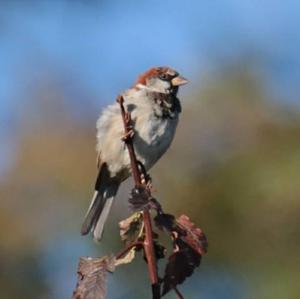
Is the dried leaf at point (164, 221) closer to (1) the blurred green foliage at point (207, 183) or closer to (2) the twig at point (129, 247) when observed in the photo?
(2) the twig at point (129, 247)

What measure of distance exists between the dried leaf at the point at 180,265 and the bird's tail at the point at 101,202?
158 centimetres

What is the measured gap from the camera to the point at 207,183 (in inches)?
259

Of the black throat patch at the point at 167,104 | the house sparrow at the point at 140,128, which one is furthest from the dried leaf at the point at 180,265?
the black throat patch at the point at 167,104

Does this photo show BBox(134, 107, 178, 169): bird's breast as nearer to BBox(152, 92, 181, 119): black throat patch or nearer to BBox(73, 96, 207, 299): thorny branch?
BBox(152, 92, 181, 119): black throat patch

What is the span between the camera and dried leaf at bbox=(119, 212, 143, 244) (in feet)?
4.09

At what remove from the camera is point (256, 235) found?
617cm

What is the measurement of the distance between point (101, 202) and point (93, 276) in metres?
1.92

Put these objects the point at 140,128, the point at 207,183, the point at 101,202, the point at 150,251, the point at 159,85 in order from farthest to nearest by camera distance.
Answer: the point at 207,183
the point at 101,202
the point at 159,85
the point at 140,128
the point at 150,251

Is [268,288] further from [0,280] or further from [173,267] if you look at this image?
[173,267]

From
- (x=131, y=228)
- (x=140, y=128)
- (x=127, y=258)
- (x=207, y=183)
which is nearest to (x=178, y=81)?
(x=140, y=128)

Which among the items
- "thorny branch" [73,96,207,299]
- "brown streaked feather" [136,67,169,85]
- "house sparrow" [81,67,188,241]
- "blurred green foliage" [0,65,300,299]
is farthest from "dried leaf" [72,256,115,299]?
"blurred green foliage" [0,65,300,299]

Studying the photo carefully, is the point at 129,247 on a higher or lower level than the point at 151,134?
lower

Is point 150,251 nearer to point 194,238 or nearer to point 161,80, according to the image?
point 194,238

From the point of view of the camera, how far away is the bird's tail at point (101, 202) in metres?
2.77
